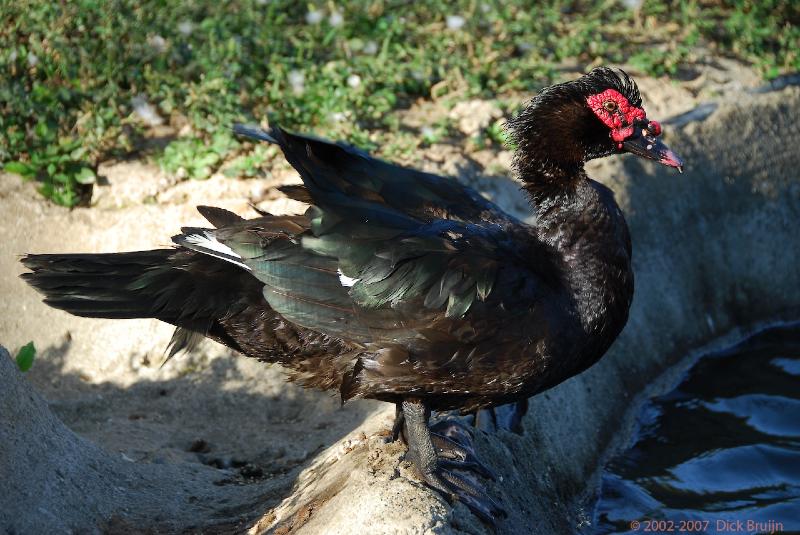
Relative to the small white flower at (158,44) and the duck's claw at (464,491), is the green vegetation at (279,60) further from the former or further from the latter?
the duck's claw at (464,491)

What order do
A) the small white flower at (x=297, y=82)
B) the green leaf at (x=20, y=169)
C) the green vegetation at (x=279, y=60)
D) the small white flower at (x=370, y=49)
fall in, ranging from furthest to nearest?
the small white flower at (x=370, y=49) → the small white flower at (x=297, y=82) → the green vegetation at (x=279, y=60) → the green leaf at (x=20, y=169)

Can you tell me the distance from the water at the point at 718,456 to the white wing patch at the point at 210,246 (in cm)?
210

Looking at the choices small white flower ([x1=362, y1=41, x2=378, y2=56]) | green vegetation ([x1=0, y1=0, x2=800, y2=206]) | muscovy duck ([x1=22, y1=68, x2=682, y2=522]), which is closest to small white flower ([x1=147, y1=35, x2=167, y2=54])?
green vegetation ([x1=0, y1=0, x2=800, y2=206])

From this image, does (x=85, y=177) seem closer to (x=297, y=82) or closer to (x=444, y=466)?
(x=297, y=82)

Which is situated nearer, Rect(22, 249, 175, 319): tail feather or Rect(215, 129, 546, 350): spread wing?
Rect(215, 129, 546, 350): spread wing

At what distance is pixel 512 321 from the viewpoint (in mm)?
3887

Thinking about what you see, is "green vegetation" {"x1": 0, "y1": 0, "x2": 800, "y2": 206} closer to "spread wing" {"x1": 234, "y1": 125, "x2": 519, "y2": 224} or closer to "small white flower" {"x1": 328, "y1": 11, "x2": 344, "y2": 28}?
"small white flower" {"x1": 328, "y1": 11, "x2": 344, "y2": 28}

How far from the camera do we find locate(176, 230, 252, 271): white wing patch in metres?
3.98

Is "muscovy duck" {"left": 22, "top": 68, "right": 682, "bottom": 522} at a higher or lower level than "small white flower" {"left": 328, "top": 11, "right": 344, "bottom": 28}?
lower

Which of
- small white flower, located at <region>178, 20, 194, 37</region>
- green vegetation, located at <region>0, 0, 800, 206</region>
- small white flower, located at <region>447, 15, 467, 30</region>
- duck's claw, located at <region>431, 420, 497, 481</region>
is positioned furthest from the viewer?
small white flower, located at <region>447, 15, 467, 30</region>

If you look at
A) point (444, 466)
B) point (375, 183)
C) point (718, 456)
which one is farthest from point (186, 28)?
point (718, 456)

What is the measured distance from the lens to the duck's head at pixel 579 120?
168 inches

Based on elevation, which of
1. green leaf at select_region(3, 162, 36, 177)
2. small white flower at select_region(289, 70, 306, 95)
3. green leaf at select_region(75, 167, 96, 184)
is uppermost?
small white flower at select_region(289, 70, 306, 95)

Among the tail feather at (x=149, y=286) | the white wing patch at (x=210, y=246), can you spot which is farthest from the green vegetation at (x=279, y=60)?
the white wing patch at (x=210, y=246)
